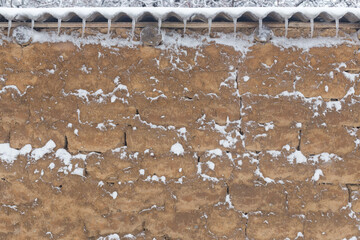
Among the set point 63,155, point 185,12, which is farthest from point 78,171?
point 185,12

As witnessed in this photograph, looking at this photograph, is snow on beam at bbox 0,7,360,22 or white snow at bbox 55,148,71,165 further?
white snow at bbox 55,148,71,165

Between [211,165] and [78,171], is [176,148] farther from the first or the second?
[78,171]

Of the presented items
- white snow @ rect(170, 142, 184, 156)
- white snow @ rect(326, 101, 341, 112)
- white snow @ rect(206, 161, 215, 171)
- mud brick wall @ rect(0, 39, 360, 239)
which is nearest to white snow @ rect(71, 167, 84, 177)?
mud brick wall @ rect(0, 39, 360, 239)

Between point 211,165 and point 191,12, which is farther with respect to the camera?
point 211,165

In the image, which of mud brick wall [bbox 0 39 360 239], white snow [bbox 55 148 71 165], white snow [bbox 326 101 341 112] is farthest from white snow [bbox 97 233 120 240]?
white snow [bbox 326 101 341 112]

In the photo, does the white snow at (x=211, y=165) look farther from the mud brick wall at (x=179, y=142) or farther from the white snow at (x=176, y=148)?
the white snow at (x=176, y=148)

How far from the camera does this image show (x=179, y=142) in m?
2.46

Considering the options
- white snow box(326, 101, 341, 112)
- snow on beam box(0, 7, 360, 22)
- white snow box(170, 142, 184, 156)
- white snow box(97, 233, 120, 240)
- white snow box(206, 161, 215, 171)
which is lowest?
white snow box(97, 233, 120, 240)

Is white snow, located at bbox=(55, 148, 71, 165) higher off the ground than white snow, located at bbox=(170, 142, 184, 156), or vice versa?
white snow, located at bbox=(170, 142, 184, 156)

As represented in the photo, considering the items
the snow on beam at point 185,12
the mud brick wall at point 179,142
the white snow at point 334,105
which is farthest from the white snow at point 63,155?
the white snow at point 334,105

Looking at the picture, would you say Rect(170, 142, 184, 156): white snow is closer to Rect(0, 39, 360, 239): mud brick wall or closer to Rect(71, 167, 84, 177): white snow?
Rect(0, 39, 360, 239): mud brick wall

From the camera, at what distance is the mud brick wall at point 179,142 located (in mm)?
2445

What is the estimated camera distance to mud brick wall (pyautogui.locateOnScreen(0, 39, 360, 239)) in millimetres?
2445

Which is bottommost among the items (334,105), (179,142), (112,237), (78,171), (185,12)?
(112,237)
